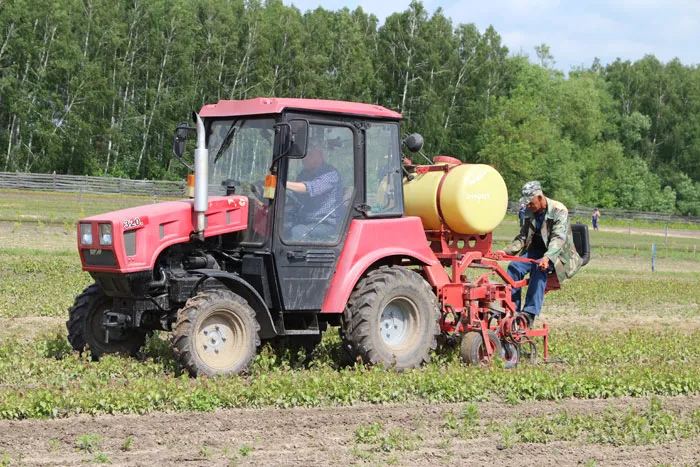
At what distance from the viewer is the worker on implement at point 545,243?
10758 mm

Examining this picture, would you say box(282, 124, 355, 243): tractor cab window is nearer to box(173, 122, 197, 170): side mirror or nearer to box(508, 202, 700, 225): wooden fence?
box(173, 122, 197, 170): side mirror

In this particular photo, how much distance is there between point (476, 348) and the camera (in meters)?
9.85

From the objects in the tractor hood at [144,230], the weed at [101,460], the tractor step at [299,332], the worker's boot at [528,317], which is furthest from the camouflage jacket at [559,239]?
the weed at [101,460]

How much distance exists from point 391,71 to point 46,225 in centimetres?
3546

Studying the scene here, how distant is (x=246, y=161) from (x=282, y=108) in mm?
675

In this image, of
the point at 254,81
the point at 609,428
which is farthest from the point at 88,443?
the point at 254,81

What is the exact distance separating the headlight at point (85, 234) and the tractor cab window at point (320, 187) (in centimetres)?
172

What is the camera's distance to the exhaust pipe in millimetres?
8242

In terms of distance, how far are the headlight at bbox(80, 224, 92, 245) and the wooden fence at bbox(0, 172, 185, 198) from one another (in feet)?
127

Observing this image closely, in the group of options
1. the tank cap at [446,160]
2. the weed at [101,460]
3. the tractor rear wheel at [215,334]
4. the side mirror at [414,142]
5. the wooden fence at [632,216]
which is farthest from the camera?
the wooden fence at [632,216]

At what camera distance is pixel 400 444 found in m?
6.63

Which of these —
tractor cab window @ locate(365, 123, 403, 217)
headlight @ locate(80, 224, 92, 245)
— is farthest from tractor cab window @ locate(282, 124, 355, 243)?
headlight @ locate(80, 224, 92, 245)

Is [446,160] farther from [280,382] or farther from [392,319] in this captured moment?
[280,382]

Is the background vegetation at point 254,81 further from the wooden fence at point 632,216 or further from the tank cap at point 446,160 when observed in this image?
the tank cap at point 446,160
